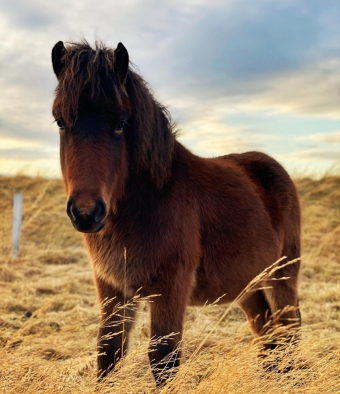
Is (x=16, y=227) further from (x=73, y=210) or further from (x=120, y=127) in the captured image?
(x=73, y=210)

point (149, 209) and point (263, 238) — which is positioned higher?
point (149, 209)

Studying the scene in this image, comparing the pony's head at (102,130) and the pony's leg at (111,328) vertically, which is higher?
the pony's head at (102,130)

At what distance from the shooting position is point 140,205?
2982 millimetres

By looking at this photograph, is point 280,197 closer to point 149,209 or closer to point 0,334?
point 149,209

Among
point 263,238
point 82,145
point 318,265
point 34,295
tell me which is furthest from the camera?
point 318,265

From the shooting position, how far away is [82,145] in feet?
8.70

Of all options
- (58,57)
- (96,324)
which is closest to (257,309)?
(96,324)

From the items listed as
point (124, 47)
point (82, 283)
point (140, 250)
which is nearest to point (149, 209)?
point (140, 250)

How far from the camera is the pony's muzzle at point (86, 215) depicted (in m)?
2.46

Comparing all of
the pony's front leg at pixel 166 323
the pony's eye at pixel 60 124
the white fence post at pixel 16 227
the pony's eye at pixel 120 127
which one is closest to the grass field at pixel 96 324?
the pony's front leg at pixel 166 323

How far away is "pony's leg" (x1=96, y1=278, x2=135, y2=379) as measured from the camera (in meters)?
3.18

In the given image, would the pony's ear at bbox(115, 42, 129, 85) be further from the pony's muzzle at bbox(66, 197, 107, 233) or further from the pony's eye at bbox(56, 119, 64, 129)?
the pony's muzzle at bbox(66, 197, 107, 233)

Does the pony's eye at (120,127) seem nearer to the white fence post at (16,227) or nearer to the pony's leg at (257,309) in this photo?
the pony's leg at (257,309)

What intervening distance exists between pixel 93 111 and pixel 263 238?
71.8 inches
